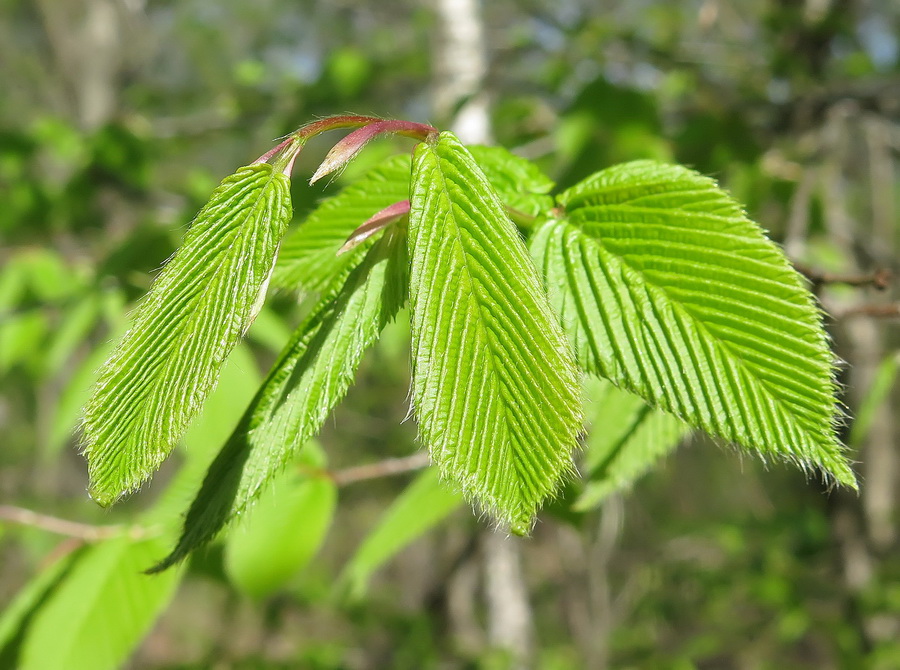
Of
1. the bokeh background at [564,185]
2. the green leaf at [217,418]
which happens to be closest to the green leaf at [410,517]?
the bokeh background at [564,185]

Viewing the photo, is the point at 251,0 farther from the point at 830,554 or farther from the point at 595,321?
the point at 595,321

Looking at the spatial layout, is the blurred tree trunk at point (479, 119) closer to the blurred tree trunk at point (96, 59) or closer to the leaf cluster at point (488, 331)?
the leaf cluster at point (488, 331)

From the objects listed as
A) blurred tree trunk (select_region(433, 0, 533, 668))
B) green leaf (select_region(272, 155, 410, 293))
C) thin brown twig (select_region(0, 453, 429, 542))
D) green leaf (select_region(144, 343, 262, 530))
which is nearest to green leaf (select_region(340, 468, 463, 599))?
thin brown twig (select_region(0, 453, 429, 542))

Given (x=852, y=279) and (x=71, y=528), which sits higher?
(x=852, y=279)

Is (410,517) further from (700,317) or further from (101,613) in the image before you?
(700,317)

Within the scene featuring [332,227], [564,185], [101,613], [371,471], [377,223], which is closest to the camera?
[377,223]

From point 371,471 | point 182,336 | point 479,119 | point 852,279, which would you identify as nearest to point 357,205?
point 182,336

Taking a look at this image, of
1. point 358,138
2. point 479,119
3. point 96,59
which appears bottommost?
point 479,119
